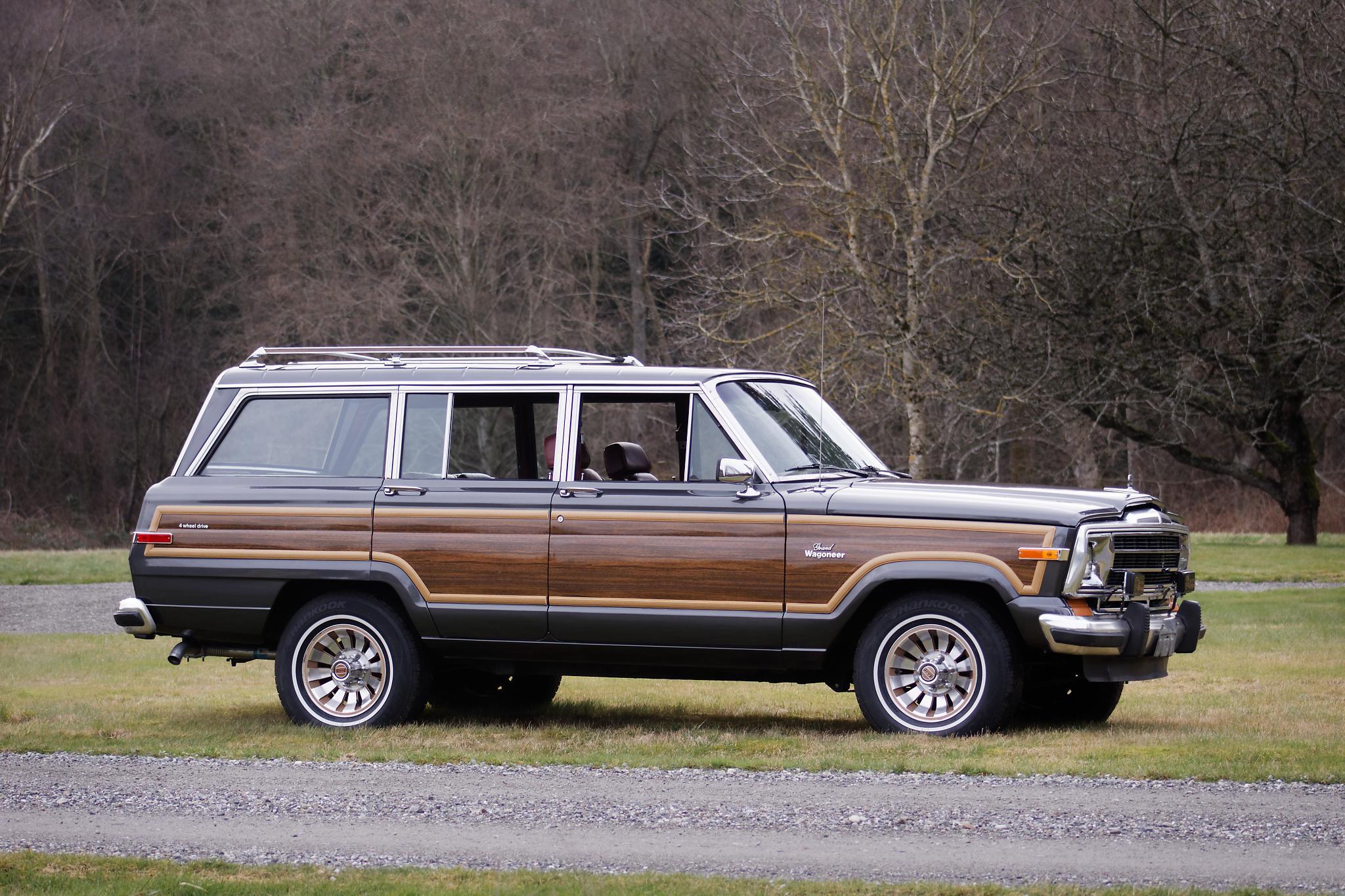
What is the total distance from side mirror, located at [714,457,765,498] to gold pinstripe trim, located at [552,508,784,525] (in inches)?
4.7

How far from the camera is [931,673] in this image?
897cm

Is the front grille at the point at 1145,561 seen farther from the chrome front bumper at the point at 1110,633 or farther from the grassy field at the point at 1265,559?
the grassy field at the point at 1265,559

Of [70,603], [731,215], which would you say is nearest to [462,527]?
[70,603]

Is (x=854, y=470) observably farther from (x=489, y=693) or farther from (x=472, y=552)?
(x=489, y=693)

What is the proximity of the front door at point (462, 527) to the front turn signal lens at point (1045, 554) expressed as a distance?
8.86 ft

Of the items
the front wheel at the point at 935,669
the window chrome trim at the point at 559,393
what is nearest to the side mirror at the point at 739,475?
the window chrome trim at the point at 559,393

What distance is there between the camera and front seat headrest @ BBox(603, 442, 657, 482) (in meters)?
9.69

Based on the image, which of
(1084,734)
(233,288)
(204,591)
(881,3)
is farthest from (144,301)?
(1084,734)

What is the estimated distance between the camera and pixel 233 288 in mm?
40156

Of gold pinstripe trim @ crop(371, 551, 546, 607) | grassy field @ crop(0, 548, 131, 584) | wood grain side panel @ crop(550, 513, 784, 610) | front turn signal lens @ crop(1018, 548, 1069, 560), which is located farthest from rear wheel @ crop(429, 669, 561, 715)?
grassy field @ crop(0, 548, 131, 584)

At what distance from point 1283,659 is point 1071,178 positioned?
14921mm

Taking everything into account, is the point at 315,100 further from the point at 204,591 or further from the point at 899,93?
the point at 204,591

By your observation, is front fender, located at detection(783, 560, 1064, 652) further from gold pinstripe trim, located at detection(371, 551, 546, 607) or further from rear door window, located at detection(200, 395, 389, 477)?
rear door window, located at detection(200, 395, 389, 477)

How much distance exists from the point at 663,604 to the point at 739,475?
891 millimetres
